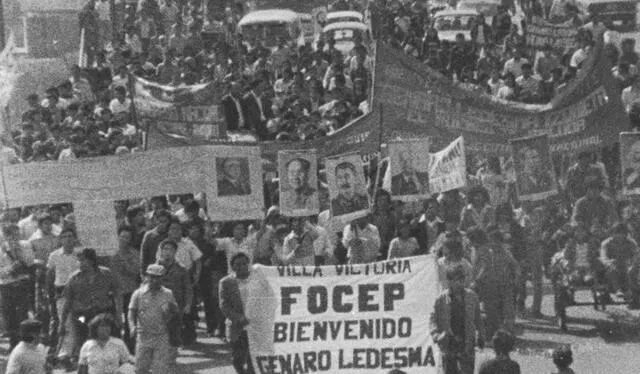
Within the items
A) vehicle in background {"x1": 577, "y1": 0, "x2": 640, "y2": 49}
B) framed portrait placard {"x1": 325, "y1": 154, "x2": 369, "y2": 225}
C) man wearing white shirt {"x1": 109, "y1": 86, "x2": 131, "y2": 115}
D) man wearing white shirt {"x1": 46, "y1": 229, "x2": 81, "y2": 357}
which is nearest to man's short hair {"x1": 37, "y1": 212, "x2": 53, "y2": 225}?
man wearing white shirt {"x1": 46, "y1": 229, "x2": 81, "y2": 357}

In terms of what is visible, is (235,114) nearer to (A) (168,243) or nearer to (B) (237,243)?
(B) (237,243)

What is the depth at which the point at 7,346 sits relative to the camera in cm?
2192

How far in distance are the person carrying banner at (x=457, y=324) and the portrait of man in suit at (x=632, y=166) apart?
449cm

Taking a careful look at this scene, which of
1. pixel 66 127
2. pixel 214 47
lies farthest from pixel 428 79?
pixel 214 47

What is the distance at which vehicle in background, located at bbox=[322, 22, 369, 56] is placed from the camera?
3659 cm

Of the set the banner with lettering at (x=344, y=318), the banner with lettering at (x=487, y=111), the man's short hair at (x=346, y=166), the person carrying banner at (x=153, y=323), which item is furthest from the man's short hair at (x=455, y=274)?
the banner with lettering at (x=487, y=111)

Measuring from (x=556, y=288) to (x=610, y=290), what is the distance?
28.6 inches

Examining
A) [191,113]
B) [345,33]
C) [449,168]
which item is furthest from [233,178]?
[345,33]

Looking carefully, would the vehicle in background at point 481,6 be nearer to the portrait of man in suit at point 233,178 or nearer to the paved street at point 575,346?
the paved street at point 575,346

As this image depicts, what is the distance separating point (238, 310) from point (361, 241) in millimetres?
2601

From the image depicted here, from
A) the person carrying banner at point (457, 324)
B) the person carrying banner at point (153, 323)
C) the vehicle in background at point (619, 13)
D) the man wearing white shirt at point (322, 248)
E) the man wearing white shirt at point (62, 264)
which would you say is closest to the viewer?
the person carrying banner at point (457, 324)

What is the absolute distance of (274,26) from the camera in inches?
1585

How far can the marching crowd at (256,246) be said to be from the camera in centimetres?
1814

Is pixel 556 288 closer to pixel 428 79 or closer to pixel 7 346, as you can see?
pixel 428 79
